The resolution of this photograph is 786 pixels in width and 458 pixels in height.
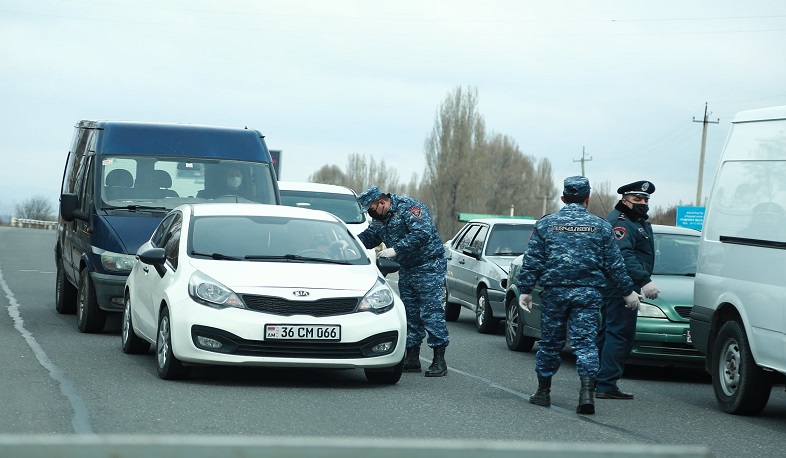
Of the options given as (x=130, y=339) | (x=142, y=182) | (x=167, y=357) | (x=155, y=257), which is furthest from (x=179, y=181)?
(x=167, y=357)

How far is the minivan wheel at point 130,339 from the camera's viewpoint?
11711 millimetres

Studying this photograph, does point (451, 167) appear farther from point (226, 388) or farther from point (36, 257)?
point (226, 388)

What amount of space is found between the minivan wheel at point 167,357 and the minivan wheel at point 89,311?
359cm

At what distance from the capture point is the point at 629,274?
10.3 m

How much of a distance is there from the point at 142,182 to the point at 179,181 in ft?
1.37

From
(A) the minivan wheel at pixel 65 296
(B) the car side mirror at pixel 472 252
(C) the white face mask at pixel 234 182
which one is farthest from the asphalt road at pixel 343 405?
(B) the car side mirror at pixel 472 252

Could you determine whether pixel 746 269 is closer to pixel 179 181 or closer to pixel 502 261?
pixel 179 181

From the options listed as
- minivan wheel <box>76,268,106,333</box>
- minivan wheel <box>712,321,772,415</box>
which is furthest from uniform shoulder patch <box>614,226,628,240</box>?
minivan wheel <box>76,268,106,333</box>

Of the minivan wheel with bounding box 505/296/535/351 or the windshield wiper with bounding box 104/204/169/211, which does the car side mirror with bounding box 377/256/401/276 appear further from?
the windshield wiper with bounding box 104/204/169/211

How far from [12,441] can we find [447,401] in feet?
23.2

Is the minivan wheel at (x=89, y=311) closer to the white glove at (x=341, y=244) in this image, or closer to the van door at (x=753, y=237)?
the white glove at (x=341, y=244)

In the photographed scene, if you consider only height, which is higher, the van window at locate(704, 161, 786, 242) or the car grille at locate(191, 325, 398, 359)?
the van window at locate(704, 161, 786, 242)

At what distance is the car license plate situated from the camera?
9.48 m

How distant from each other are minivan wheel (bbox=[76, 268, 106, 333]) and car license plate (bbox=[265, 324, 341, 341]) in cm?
456
